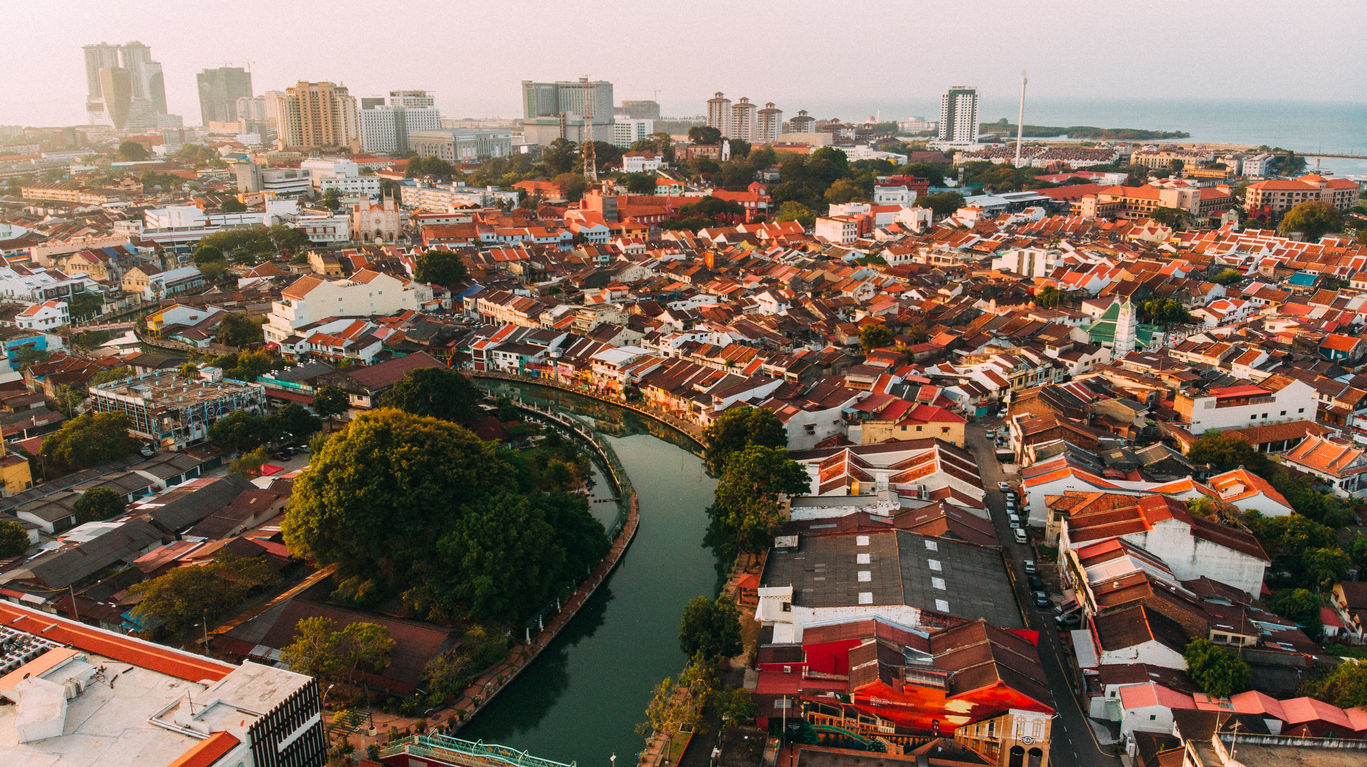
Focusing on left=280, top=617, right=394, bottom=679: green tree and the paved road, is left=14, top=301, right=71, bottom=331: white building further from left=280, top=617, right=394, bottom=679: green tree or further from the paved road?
the paved road

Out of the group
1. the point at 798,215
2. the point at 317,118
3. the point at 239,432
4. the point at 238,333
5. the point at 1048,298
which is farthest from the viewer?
the point at 317,118

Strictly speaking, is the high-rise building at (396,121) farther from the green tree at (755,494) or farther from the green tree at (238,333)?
the green tree at (755,494)

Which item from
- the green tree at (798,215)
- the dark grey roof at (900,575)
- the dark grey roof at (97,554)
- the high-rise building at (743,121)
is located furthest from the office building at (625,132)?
the dark grey roof at (900,575)

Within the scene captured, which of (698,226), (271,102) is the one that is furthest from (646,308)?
(271,102)

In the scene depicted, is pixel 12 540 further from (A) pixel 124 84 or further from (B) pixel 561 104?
(A) pixel 124 84

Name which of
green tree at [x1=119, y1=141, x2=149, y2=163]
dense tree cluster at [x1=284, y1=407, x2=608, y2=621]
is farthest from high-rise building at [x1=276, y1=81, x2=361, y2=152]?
dense tree cluster at [x1=284, y1=407, x2=608, y2=621]

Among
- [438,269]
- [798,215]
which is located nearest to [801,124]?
[798,215]
